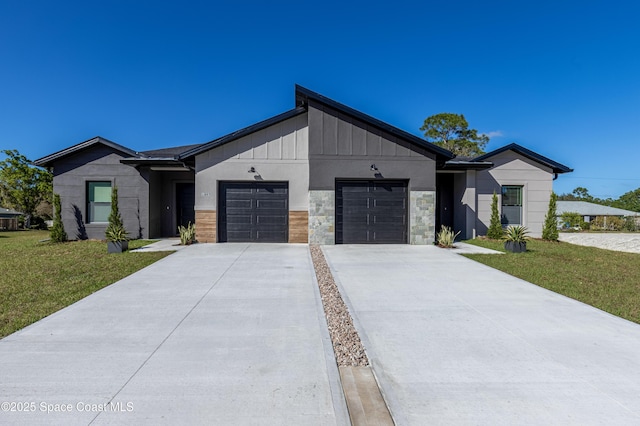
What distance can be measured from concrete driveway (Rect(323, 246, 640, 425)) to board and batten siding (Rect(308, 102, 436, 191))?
5591mm

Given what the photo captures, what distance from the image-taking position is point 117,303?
16.0 feet

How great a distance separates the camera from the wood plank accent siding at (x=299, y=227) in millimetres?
11648

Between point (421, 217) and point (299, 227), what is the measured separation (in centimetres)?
442

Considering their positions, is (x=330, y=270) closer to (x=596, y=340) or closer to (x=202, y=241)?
(x=596, y=340)

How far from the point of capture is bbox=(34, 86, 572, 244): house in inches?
434

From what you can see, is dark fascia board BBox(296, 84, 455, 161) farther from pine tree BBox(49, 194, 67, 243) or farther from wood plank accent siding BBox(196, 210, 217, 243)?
pine tree BBox(49, 194, 67, 243)

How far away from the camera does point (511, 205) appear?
1472cm

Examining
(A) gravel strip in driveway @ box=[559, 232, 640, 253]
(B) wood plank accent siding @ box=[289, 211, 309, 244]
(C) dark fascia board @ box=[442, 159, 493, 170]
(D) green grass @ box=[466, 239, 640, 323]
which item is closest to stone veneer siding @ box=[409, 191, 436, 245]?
(D) green grass @ box=[466, 239, 640, 323]

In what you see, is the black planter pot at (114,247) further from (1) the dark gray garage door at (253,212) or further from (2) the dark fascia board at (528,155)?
(2) the dark fascia board at (528,155)

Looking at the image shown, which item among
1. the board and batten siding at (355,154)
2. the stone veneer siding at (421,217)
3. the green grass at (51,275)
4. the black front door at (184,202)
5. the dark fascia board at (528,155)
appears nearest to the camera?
the green grass at (51,275)

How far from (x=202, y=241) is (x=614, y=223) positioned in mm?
32024

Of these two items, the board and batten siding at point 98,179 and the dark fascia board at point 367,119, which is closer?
the dark fascia board at point 367,119

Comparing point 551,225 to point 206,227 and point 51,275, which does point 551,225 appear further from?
point 51,275

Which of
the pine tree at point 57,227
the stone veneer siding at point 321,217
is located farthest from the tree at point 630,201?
the pine tree at point 57,227
